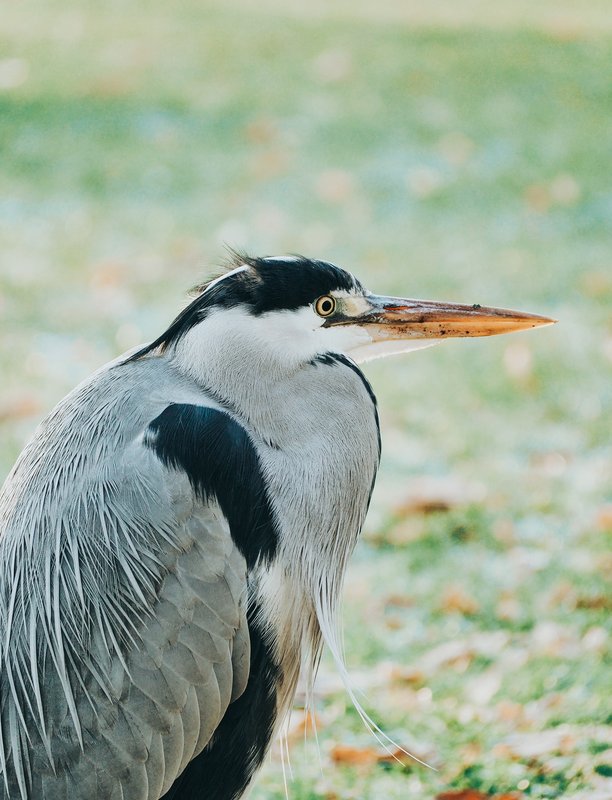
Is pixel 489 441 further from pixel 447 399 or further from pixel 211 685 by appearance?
pixel 211 685

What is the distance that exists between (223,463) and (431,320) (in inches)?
27.9

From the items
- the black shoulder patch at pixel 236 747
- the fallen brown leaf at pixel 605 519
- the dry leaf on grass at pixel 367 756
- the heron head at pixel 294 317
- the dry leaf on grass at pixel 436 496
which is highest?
the dry leaf on grass at pixel 436 496

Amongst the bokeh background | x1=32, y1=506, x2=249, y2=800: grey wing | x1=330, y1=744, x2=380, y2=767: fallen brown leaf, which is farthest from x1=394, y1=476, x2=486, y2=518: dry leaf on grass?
x1=32, y1=506, x2=249, y2=800: grey wing

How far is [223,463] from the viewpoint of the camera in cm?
267

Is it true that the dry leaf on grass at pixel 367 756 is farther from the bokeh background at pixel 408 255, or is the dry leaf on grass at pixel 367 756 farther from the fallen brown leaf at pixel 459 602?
the fallen brown leaf at pixel 459 602

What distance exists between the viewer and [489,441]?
5621 millimetres

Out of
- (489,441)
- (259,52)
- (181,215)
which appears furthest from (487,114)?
(489,441)

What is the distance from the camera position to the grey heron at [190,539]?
2564 mm

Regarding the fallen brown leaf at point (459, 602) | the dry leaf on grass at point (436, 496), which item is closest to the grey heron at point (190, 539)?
the fallen brown leaf at point (459, 602)

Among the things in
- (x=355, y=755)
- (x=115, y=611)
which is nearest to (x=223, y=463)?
(x=115, y=611)

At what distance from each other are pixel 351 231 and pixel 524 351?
2.00 m

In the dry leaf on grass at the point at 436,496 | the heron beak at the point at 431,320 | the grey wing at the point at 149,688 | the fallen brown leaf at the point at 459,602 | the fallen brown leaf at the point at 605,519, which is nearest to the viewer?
the grey wing at the point at 149,688

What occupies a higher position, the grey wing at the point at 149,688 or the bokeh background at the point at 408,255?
the bokeh background at the point at 408,255

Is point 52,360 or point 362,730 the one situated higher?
point 52,360
